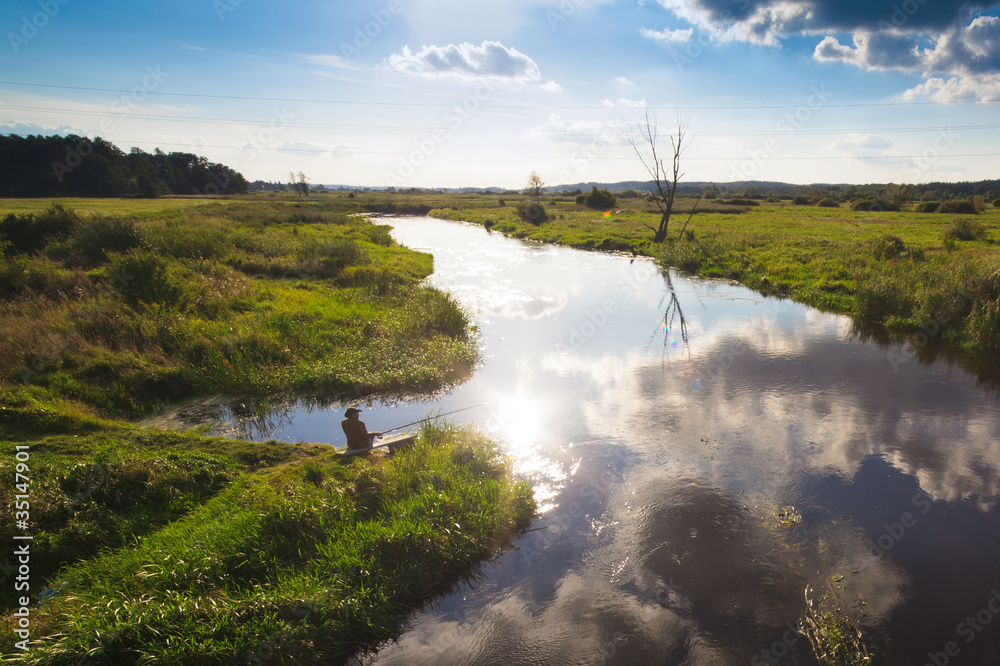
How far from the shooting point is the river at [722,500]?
6215mm

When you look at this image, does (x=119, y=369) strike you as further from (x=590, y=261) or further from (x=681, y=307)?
(x=590, y=261)

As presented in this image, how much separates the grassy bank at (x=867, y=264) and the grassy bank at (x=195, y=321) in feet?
59.0

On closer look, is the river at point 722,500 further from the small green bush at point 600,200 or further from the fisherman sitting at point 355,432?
the small green bush at point 600,200

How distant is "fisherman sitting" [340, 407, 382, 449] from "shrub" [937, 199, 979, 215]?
73.2m

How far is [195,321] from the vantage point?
50.3ft

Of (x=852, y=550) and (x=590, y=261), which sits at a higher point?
(x=590, y=261)

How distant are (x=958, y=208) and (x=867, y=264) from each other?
47105 mm

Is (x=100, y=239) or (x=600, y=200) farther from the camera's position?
(x=600, y=200)

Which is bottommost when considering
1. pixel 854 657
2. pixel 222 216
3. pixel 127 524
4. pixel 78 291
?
pixel 854 657

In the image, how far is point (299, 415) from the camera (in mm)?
12352

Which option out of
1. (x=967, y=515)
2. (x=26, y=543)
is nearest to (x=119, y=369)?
(x=26, y=543)

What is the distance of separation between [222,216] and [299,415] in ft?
124

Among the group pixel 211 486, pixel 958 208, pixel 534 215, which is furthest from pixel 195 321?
pixel 958 208

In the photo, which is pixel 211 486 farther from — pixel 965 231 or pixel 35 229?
pixel 965 231
